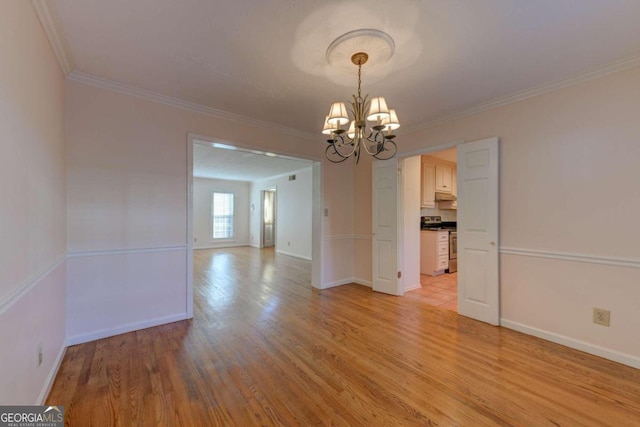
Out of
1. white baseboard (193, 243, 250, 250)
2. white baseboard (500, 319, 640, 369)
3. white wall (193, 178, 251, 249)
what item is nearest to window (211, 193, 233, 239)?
white wall (193, 178, 251, 249)

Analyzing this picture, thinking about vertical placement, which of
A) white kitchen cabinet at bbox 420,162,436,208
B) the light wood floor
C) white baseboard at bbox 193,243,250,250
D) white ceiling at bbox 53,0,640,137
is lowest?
the light wood floor

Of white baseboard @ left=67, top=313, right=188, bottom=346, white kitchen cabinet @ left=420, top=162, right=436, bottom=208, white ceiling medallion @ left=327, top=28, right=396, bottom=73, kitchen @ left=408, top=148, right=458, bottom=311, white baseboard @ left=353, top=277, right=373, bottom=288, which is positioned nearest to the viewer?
white ceiling medallion @ left=327, top=28, right=396, bottom=73

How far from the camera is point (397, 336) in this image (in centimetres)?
271

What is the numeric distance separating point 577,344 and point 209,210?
9140 mm

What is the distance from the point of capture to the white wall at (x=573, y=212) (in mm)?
2254

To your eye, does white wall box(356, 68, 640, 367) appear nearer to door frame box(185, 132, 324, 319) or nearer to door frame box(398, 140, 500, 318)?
door frame box(398, 140, 500, 318)

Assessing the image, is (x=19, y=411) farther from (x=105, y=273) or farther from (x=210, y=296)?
(x=210, y=296)

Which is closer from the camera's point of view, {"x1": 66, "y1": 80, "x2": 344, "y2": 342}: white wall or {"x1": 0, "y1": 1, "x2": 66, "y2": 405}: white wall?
{"x1": 0, "y1": 1, "x2": 66, "y2": 405}: white wall

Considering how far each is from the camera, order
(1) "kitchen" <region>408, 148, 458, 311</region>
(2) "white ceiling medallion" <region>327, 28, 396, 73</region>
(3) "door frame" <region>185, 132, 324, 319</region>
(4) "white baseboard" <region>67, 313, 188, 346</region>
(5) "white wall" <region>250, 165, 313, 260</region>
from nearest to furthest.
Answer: (2) "white ceiling medallion" <region>327, 28, 396, 73</region>
(4) "white baseboard" <region>67, 313, 188, 346</region>
(3) "door frame" <region>185, 132, 324, 319</region>
(1) "kitchen" <region>408, 148, 458, 311</region>
(5) "white wall" <region>250, 165, 313, 260</region>

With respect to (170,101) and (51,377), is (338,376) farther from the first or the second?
(170,101)

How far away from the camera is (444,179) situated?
5949 mm

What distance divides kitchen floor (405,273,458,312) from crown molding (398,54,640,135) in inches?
96.4

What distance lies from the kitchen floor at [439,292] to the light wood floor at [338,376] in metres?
0.51

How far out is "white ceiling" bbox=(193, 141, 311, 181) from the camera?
5434 mm
